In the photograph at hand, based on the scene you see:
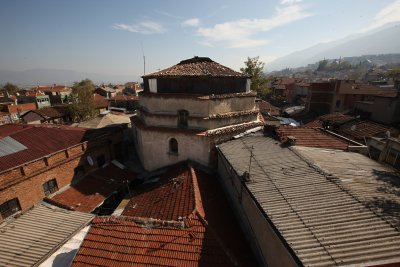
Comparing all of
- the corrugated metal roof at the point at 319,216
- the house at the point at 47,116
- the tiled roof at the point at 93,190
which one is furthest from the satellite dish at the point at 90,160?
the house at the point at 47,116

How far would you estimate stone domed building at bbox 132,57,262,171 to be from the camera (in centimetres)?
1783

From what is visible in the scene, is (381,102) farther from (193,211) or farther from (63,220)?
(63,220)

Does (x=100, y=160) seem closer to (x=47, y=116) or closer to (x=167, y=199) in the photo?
(x=167, y=199)

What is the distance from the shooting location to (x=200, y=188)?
15383mm

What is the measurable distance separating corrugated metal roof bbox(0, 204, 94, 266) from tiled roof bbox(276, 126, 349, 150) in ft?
48.7

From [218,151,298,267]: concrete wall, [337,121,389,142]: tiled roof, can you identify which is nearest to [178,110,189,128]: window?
[218,151,298,267]: concrete wall

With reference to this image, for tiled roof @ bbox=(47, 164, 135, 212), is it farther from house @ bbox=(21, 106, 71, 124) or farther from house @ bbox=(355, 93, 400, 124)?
house @ bbox=(21, 106, 71, 124)

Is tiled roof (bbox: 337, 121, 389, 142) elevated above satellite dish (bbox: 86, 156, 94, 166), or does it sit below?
above

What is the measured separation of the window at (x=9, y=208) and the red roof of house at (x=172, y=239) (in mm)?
8245

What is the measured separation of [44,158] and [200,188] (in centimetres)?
1176

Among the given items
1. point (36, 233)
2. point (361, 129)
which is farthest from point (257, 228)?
point (361, 129)

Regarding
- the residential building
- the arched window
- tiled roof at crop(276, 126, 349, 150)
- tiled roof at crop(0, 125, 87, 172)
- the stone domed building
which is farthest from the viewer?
the residential building

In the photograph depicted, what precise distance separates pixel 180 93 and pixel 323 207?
13.2 meters

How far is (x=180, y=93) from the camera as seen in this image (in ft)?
60.3
